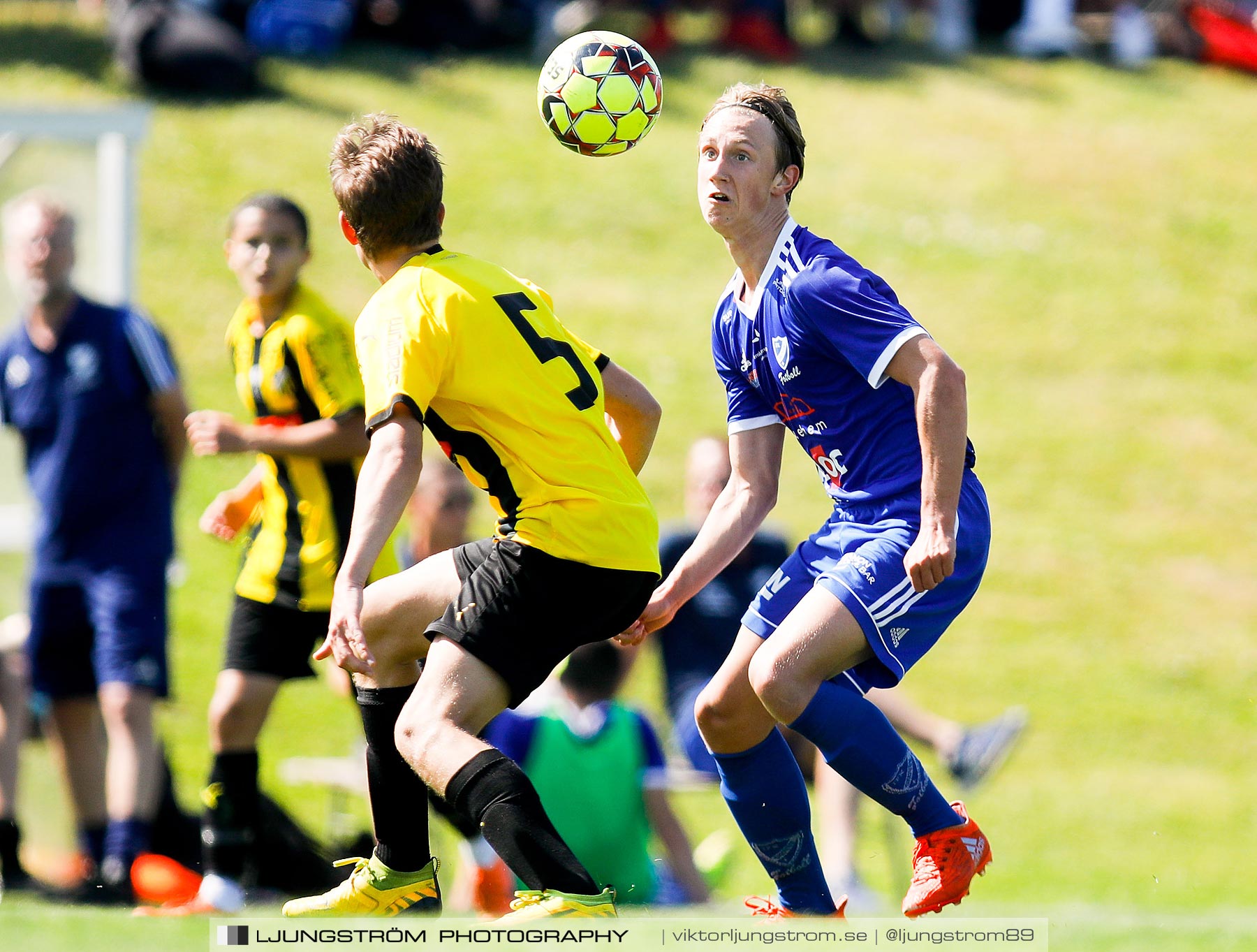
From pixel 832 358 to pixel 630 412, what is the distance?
65 cm

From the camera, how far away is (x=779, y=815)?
4.30 m

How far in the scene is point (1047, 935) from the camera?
426 centimetres

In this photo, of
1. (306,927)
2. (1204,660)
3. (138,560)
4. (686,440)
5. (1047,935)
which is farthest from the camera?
(686,440)

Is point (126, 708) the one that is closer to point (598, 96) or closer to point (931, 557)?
point (598, 96)

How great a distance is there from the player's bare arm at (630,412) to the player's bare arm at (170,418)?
110 inches

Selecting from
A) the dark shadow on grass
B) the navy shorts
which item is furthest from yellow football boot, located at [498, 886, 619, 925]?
the dark shadow on grass

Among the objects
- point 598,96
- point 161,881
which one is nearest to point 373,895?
point 598,96

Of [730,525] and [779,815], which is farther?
[730,525]

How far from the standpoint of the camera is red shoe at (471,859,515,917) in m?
6.46

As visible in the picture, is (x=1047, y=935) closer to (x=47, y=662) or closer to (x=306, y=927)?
(x=306, y=927)

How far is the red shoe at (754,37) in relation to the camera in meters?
19.5

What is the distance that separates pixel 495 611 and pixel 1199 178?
680 inches

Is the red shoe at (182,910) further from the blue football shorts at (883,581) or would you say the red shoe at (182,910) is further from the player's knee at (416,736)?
the blue football shorts at (883,581)

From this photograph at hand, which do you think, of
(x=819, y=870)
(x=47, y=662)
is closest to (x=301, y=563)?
(x=47, y=662)
